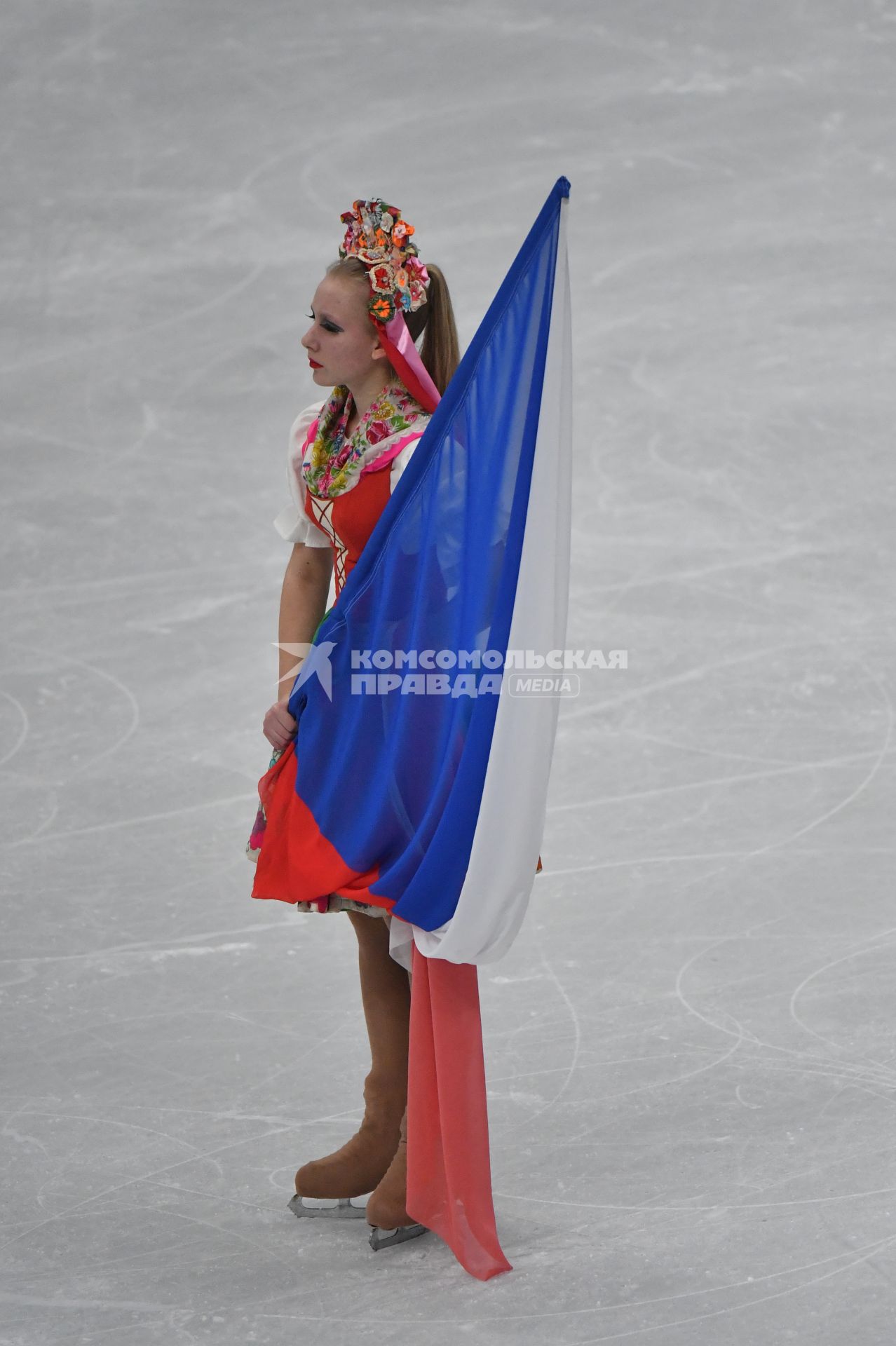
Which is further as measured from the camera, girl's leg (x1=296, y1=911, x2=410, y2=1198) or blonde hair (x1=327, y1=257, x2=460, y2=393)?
girl's leg (x1=296, y1=911, x2=410, y2=1198)

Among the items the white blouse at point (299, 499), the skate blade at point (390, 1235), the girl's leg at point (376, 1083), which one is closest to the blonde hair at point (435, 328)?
the white blouse at point (299, 499)

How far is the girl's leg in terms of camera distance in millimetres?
2705

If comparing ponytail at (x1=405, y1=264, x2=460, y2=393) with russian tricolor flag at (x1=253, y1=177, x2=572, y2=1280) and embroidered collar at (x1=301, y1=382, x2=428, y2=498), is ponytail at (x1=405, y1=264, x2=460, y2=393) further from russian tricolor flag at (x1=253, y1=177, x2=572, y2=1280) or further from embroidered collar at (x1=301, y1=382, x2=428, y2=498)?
russian tricolor flag at (x1=253, y1=177, x2=572, y2=1280)

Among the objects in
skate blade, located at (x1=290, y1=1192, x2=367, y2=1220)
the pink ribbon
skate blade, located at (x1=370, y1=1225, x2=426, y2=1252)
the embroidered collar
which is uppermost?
the pink ribbon

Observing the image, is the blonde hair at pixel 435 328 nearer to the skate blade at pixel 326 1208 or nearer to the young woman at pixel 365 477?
the young woman at pixel 365 477

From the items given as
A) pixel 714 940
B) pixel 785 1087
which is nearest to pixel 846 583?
pixel 714 940

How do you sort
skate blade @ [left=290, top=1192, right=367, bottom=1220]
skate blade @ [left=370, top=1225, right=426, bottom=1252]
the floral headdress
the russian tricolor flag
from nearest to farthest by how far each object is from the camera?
→ the russian tricolor flag, the floral headdress, skate blade @ [left=370, top=1225, right=426, bottom=1252], skate blade @ [left=290, top=1192, right=367, bottom=1220]

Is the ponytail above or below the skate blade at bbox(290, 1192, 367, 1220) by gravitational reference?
above

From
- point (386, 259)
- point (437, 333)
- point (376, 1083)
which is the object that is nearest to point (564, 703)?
point (376, 1083)

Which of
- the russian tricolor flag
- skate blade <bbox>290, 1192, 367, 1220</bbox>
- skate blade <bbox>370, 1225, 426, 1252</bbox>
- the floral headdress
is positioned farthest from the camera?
skate blade <bbox>290, 1192, 367, 1220</bbox>

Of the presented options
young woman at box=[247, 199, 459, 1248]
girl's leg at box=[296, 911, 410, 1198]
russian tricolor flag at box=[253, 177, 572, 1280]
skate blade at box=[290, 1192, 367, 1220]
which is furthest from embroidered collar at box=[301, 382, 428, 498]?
skate blade at box=[290, 1192, 367, 1220]

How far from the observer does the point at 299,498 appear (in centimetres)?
266

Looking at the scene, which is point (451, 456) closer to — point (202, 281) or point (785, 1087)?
point (785, 1087)

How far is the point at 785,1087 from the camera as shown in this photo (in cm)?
304
